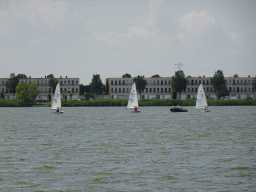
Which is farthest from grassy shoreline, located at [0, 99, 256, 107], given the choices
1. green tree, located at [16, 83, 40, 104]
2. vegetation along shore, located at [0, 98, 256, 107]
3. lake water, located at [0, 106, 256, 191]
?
lake water, located at [0, 106, 256, 191]

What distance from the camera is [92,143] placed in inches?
1453

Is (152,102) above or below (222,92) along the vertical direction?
below

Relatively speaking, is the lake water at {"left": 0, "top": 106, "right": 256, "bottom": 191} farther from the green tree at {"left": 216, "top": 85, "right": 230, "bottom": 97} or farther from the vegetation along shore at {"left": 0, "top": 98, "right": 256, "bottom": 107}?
the green tree at {"left": 216, "top": 85, "right": 230, "bottom": 97}

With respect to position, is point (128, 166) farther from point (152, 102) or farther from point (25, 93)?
point (25, 93)

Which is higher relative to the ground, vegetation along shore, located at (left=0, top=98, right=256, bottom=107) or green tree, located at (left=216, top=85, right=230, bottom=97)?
green tree, located at (left=216, top=85, right=230, bottom=97)

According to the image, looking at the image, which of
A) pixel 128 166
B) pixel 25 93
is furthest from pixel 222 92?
pixel 128 166

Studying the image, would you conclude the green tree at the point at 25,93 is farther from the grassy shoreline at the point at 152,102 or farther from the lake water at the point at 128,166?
the lake water at the point at 128,166

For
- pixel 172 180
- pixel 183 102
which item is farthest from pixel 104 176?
pixel 183 102

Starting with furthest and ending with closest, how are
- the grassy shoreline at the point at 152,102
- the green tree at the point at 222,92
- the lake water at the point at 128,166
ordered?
the green tree at the point at 222,92
the grassy shoreline at the point at 152,102
the lake water at the point at 128,166

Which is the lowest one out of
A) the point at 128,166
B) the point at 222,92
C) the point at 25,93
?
the point at 128,166

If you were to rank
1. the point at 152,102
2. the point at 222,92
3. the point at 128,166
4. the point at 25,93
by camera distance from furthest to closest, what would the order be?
the point at 222,92
the point at 25,93
the point at 152,102
the point at 128,166

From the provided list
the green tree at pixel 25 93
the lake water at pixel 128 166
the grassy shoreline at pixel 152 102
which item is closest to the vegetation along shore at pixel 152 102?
the grassy shoreline at pixel 152 102

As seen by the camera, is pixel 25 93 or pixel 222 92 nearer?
pixel 25 93

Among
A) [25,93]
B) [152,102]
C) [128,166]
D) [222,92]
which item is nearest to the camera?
[128,166]
